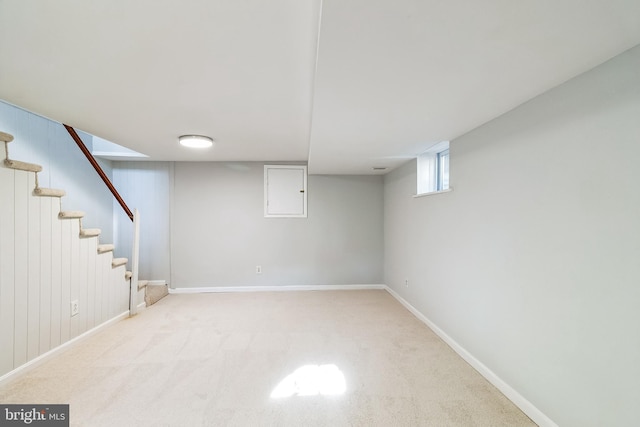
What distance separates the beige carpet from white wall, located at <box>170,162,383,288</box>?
1254 millimetres

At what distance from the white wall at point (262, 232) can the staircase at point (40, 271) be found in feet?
4.81

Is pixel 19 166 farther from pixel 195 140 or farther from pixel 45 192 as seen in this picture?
pixel 195 140

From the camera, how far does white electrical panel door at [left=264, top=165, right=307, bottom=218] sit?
14.2ft

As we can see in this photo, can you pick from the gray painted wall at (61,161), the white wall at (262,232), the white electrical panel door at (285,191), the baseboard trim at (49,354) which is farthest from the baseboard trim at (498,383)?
the gray painted wall at (61,161)

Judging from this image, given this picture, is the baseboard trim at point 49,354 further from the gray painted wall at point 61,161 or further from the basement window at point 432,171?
the basement window at point 432,171

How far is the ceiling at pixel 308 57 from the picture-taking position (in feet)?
3.12

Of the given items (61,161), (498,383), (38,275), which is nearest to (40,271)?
(38,275)

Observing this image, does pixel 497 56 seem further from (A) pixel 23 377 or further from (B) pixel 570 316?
(A) pixel 23 377

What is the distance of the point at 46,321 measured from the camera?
217 centimetres

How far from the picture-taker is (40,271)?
214cm

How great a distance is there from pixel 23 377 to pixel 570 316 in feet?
12.2

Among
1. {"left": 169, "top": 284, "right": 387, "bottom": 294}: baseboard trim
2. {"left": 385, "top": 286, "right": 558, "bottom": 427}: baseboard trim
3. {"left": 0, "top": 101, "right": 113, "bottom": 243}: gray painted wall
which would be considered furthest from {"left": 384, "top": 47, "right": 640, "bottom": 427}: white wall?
{"left": 0, "top": 101, "right": 113, "bottom": 243}: gray painted wall

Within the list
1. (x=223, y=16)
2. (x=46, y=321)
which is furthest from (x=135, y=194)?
(x=223, y=16)

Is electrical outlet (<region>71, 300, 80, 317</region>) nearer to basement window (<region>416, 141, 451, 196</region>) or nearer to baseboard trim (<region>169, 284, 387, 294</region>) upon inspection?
baseboard trim (<region>169, 284, 387, 294</region>)
